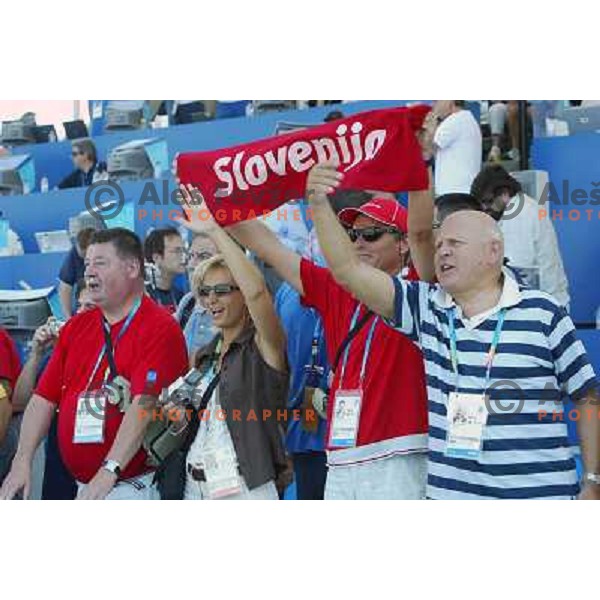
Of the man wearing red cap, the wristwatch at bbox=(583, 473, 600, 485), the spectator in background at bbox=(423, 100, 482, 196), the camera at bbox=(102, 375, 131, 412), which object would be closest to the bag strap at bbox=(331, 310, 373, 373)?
the man wearing red cap

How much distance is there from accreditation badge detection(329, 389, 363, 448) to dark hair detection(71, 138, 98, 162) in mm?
4905

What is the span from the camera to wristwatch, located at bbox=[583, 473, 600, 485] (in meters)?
3.29

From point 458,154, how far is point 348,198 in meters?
1.17

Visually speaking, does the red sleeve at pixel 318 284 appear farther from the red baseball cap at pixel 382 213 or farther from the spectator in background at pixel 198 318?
the spectator in background at pixel 198 318

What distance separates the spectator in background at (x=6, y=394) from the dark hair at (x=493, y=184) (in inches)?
84.0

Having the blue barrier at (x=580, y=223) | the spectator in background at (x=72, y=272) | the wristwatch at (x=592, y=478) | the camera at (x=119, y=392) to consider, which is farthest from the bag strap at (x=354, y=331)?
the spectator in background at (x=72, y=272)

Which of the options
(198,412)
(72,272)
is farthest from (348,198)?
(72,272)

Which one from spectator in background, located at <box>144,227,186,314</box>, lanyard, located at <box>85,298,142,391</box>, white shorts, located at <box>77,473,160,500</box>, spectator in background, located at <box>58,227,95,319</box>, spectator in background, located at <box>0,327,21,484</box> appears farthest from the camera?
spectator in background, located at <box>58,227,95,319</box>

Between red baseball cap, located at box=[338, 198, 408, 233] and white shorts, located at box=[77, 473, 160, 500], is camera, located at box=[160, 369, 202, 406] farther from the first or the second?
red baseball cap, located at box=[338, 198, 408, 233]

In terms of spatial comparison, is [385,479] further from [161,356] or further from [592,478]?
[161,356]

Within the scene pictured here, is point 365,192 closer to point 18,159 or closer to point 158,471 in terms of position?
point 158,471

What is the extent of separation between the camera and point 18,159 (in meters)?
8.64

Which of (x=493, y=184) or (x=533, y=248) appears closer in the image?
(x=533, y=248)

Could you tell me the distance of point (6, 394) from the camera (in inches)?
184
